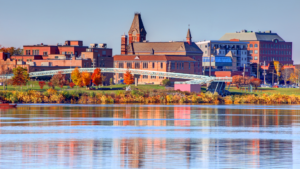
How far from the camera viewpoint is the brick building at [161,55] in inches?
6373

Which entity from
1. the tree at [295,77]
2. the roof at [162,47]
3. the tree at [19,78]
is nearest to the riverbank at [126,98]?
the tree at [19,78]

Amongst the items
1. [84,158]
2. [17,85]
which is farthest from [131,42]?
[84,158]

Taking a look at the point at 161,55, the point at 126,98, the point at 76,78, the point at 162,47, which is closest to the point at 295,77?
the point at 162,47

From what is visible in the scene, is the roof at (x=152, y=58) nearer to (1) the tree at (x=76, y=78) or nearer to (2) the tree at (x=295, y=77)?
(2) the tree at (x=295, y=77)

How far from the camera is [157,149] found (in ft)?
105

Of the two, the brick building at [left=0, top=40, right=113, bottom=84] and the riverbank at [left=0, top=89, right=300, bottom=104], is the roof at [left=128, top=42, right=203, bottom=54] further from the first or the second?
the riverbank at [left=0, top=89, right=300, bottom=104]

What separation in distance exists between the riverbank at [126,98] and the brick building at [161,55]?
192 feet

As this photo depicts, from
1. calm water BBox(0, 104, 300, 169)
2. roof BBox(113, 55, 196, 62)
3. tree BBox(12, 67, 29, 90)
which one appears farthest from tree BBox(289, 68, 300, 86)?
calm water BBox(0, 104, 300, 169)

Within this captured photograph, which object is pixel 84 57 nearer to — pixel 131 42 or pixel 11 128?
pixel 131 42

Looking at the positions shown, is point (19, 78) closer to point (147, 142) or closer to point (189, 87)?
point (189, 87)

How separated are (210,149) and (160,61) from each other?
12961 centimetres

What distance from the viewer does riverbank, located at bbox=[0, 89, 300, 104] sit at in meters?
85.4

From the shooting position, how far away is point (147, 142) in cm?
3566

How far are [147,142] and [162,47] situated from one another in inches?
5931
